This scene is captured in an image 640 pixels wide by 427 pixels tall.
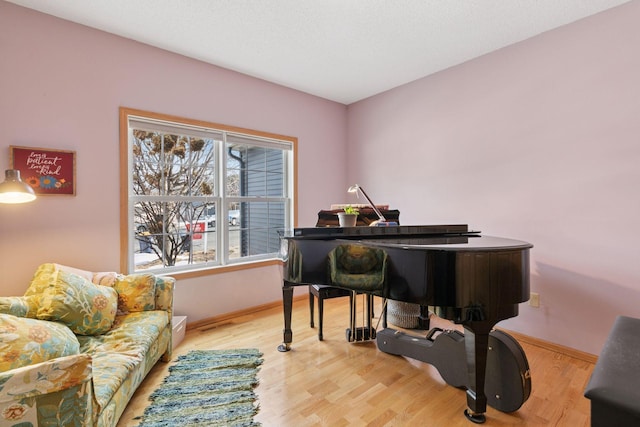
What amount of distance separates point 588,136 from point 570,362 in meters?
1.78

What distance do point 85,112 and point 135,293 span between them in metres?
1.54

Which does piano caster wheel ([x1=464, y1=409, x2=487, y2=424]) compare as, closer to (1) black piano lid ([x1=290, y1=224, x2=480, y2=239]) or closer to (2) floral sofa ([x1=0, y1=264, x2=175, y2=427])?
(1) black piano lid ([x1=290, y1=224, x2=480, y2=239])

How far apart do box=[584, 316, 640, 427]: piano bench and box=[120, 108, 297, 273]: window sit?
9.75 feet

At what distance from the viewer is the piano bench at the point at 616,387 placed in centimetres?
84

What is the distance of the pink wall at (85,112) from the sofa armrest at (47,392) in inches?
63.6

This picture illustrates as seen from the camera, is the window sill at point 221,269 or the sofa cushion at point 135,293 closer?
the sofa cushion at point 135,293

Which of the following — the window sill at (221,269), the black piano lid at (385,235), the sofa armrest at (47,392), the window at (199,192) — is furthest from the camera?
the window sill at (221,269)

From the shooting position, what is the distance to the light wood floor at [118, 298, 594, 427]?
5.45 feet

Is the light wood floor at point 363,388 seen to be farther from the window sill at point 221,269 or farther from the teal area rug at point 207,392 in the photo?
the window sill at point 221,269

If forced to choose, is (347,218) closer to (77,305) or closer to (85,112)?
(77,305)

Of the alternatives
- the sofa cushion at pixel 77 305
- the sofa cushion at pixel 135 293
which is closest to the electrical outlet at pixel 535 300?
the sofa cushion at pixel 135 293

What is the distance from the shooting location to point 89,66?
239 cm

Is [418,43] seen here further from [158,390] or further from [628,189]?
[158,390]

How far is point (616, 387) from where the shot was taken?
0.91m
